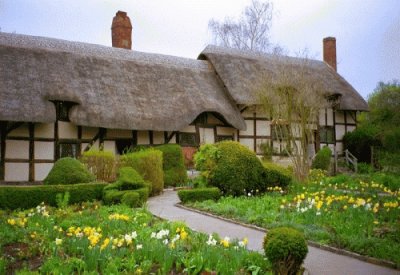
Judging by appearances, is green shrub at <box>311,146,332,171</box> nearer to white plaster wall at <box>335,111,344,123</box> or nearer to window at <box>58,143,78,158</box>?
white plaster wall at <box>335,111,344,123</box>

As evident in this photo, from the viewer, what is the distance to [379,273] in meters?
5.26

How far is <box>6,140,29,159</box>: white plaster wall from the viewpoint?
17.0 metres

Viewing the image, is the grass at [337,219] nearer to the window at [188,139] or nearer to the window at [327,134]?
the window at [188,139]

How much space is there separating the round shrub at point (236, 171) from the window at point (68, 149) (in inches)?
320

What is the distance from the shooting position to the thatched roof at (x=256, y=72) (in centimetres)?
2247

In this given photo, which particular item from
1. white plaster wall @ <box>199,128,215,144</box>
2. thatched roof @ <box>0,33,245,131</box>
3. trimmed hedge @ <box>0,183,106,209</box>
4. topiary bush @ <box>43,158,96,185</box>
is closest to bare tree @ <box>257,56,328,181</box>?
thatched roof @ <box>0,33,245,131</box>

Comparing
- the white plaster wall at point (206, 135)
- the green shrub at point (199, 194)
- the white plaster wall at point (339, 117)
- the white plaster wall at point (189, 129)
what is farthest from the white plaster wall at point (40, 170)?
the white plaster wall at point (339, 117)

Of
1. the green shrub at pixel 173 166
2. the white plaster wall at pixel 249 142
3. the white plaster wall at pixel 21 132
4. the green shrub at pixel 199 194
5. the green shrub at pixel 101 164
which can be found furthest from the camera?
the white plaster wall at pixel 249 142

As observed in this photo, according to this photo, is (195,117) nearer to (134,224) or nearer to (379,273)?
(134,224)

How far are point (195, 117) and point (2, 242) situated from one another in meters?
14.2

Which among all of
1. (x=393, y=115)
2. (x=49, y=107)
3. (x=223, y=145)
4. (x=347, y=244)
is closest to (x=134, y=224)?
(x=347, y=244)

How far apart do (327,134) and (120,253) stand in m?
22.5

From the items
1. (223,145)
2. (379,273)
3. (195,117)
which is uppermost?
(195,117)

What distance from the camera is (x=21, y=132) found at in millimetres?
17281
